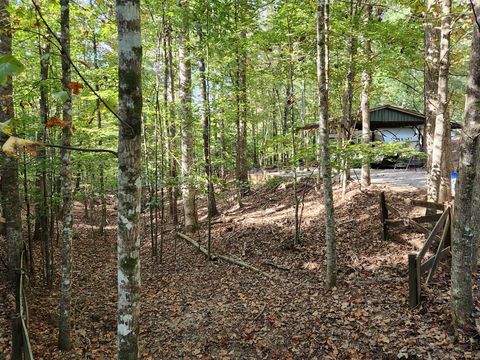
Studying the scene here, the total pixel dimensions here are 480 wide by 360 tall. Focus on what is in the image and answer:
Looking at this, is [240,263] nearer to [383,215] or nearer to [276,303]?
[276,303]

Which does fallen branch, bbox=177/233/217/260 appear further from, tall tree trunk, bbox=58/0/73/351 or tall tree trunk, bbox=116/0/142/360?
tall tree trunk, bbox=116/0/142/360

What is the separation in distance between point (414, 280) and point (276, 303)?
9.60ft

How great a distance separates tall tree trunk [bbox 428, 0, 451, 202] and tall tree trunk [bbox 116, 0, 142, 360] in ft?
23.8

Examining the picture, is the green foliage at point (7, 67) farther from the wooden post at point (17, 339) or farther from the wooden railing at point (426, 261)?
the wooden railing at point (426, 261)

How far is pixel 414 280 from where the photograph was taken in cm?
599

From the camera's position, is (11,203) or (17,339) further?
(11,203)

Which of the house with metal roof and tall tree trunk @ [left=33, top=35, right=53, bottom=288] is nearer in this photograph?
tall tree trunk @ [left=33, top=35, right=53, bottom=288]

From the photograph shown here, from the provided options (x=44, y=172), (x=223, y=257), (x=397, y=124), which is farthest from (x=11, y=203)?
(x=397, y=124)

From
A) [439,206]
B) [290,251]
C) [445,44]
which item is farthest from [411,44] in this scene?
[290,251]

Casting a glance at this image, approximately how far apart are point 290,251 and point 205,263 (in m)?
2.77

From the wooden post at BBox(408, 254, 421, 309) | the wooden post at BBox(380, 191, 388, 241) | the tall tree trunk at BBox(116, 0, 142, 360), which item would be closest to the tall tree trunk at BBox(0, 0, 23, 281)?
the tall tree trunk at BBox(116, 0, 142, 360)

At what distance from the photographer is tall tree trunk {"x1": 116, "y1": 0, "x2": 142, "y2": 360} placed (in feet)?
9.96

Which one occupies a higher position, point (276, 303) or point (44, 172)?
point (44, 172)

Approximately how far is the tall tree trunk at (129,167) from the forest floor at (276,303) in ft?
10.8
